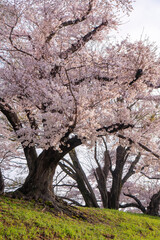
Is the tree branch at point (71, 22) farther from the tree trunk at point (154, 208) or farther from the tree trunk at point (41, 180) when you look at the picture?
the tree trunk at point (154, 208)

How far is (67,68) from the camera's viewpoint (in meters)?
7.47

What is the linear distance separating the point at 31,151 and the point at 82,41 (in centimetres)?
415

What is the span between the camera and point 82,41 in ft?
23.7

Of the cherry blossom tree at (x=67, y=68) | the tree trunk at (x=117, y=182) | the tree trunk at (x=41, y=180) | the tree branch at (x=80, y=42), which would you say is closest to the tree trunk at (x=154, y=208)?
the tree trunk at (x=117, y=182)

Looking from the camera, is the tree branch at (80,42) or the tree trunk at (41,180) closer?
the tree branch at (80,42)

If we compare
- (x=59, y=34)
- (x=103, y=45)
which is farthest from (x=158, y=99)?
(x=59, y=34)

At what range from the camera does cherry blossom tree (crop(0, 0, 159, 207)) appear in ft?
22.7

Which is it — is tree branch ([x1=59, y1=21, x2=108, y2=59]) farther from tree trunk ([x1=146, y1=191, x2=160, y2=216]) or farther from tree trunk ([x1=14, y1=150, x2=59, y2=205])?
tree trunk ([x1=146, y1=191, x2=160, y2=216])

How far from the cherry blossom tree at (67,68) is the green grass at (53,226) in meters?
1.15

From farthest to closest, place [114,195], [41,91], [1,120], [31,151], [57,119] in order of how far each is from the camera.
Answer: [114,195] < [1,120] < [31,151] < [41,91] < [57,119]

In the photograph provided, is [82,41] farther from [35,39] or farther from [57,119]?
[57,119]

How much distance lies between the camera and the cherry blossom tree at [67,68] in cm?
693

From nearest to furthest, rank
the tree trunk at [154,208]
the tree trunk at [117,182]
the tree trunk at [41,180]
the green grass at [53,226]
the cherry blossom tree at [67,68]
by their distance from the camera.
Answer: the green grass at [53,226] < the cherry blossom tree at [67,68] < the tree trunk at [41,180] < the tree trunk at [117,182] < the tree trunk at [154,208]

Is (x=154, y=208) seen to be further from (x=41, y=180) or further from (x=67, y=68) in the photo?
(x=67, y=68)
